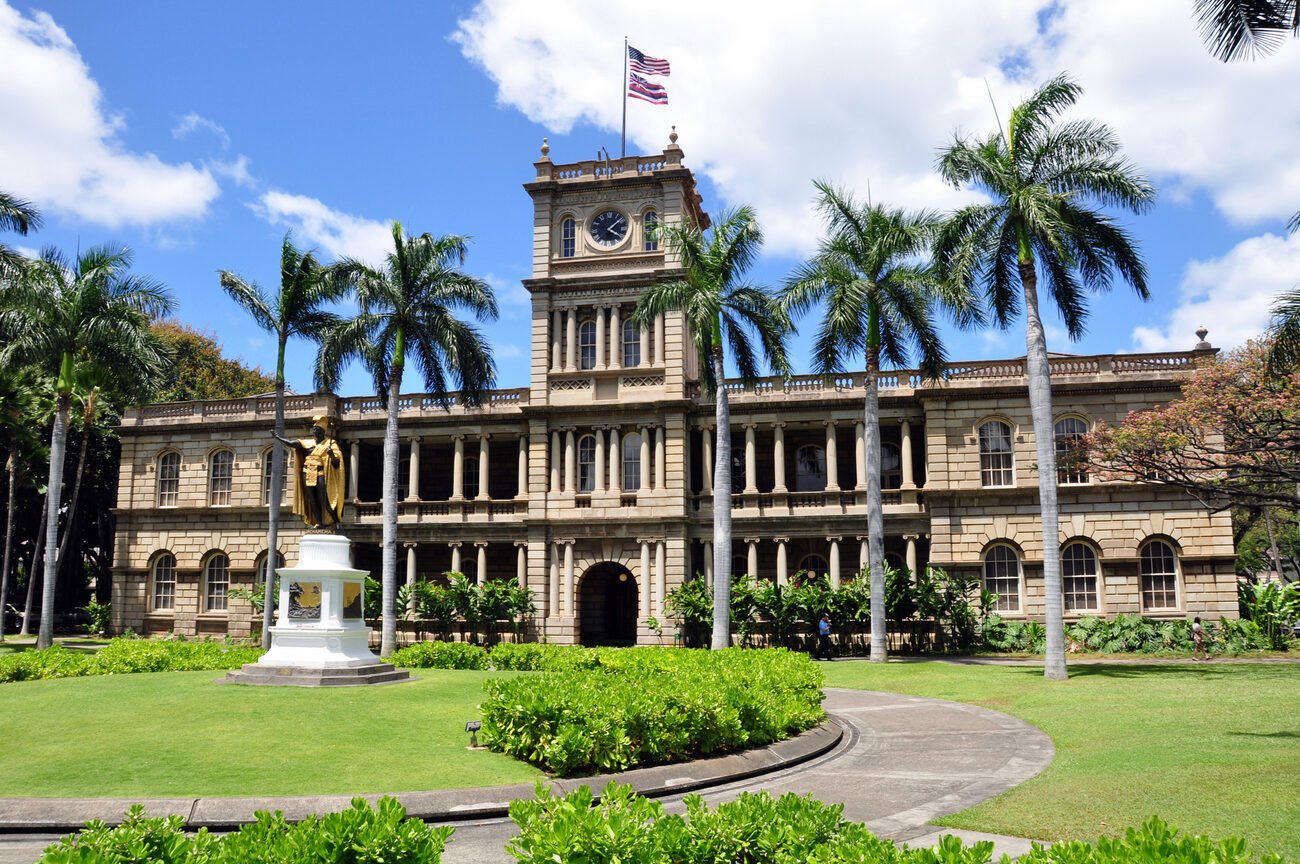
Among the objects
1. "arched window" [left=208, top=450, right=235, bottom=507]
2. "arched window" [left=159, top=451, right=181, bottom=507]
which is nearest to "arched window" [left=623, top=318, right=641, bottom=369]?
"arched window" [left=208, top=450, right=235, bottom=507]

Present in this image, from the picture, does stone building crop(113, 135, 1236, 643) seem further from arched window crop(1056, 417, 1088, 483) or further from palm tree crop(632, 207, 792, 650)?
palm tree crop(632, 207, 792, 650)

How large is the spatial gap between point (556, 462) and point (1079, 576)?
18.1 m

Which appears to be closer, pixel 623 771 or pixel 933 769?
pixel 623 771

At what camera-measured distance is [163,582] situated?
132ft

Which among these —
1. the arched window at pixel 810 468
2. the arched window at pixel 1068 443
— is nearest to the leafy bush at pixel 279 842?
the arched window at pixel 1068 443

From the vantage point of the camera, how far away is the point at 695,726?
38.8 feet

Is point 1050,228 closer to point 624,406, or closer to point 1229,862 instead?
point 624,406

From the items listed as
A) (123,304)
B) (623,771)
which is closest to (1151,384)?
(623,771)

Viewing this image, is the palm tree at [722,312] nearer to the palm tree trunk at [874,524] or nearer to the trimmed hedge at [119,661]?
the palm tree trunk at [874,524]

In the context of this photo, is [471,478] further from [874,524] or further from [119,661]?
[119,661]

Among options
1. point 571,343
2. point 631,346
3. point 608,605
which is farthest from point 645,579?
point 571,343

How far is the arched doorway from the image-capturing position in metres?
36.5

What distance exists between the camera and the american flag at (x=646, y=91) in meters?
34.8

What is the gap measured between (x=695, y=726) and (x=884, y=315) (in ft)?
62.7
